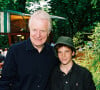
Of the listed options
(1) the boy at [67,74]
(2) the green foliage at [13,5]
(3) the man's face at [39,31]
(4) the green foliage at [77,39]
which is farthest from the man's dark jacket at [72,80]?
(2) the green foliage at [13,5]

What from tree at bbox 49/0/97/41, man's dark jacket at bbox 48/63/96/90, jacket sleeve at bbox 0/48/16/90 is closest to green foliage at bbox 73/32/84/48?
man's dark jacket at bbox 48/63/96/90

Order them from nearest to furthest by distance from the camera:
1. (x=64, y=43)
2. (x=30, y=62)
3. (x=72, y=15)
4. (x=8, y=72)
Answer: (x=8, y=72) < (x=30, y=62) < (x=64, y=43) < (x=72, y=15)

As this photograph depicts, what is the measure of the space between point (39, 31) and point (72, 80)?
0.55 meters

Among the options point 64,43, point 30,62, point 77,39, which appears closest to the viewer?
point 30,62

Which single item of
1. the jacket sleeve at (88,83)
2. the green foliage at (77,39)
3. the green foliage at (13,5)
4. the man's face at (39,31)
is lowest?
the jacket sleeve at (88,83)

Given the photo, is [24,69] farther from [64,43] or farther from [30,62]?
[64,43]

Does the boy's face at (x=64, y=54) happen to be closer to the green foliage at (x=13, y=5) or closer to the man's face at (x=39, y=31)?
the man's face at (x=39, y=31)

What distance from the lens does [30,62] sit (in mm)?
2701

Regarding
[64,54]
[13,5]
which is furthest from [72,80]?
[13,5]

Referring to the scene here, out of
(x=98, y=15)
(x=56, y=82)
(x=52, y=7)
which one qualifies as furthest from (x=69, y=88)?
(x=52, y=7)

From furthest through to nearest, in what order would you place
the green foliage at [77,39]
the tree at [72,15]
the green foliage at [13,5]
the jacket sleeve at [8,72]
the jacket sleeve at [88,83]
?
the tree at [72,15] < the green foliage at [13,5] < the green foliage at [77,39] < the jacket sleeve at [88,83] < the jacket sleeve at [8,72]

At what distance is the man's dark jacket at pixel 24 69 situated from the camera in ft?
8.60

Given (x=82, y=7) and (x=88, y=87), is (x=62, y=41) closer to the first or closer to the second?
(x=88, y=87)

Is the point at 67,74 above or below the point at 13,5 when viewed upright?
below
